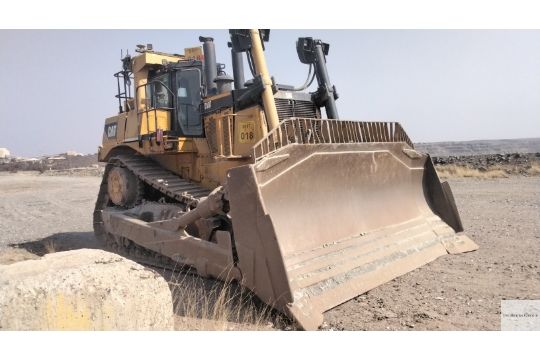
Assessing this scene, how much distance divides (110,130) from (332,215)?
5185mm

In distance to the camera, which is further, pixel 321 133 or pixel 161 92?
pixel 161 92

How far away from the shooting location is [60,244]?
24.6 ft

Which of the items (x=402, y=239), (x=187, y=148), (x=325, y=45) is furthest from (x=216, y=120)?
(x=402, y=239)

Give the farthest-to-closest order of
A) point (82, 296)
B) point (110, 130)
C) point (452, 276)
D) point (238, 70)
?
point (110, 130)
point (238, 70)
point (452, 276)
point (82, 296)

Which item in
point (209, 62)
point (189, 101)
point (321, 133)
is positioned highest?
point (209, 62)

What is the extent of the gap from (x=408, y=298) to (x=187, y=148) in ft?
12.3

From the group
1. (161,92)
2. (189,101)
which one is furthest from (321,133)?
(161,92)

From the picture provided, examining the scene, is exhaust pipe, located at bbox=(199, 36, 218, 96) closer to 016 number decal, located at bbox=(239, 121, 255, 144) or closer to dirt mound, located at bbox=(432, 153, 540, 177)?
016 number decal, located at bbox=(239, 121, 255, 144)

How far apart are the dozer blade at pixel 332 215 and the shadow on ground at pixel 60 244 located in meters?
4.58

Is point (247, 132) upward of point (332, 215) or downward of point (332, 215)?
upward

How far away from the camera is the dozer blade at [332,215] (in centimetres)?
359

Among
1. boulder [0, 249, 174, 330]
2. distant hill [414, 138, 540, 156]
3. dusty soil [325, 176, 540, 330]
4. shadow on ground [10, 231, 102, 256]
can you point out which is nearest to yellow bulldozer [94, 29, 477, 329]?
dusty soil [325, 176, 540, 330]

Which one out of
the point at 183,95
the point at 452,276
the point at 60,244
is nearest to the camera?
the point at 452,276

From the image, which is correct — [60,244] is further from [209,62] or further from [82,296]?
[82,296]
